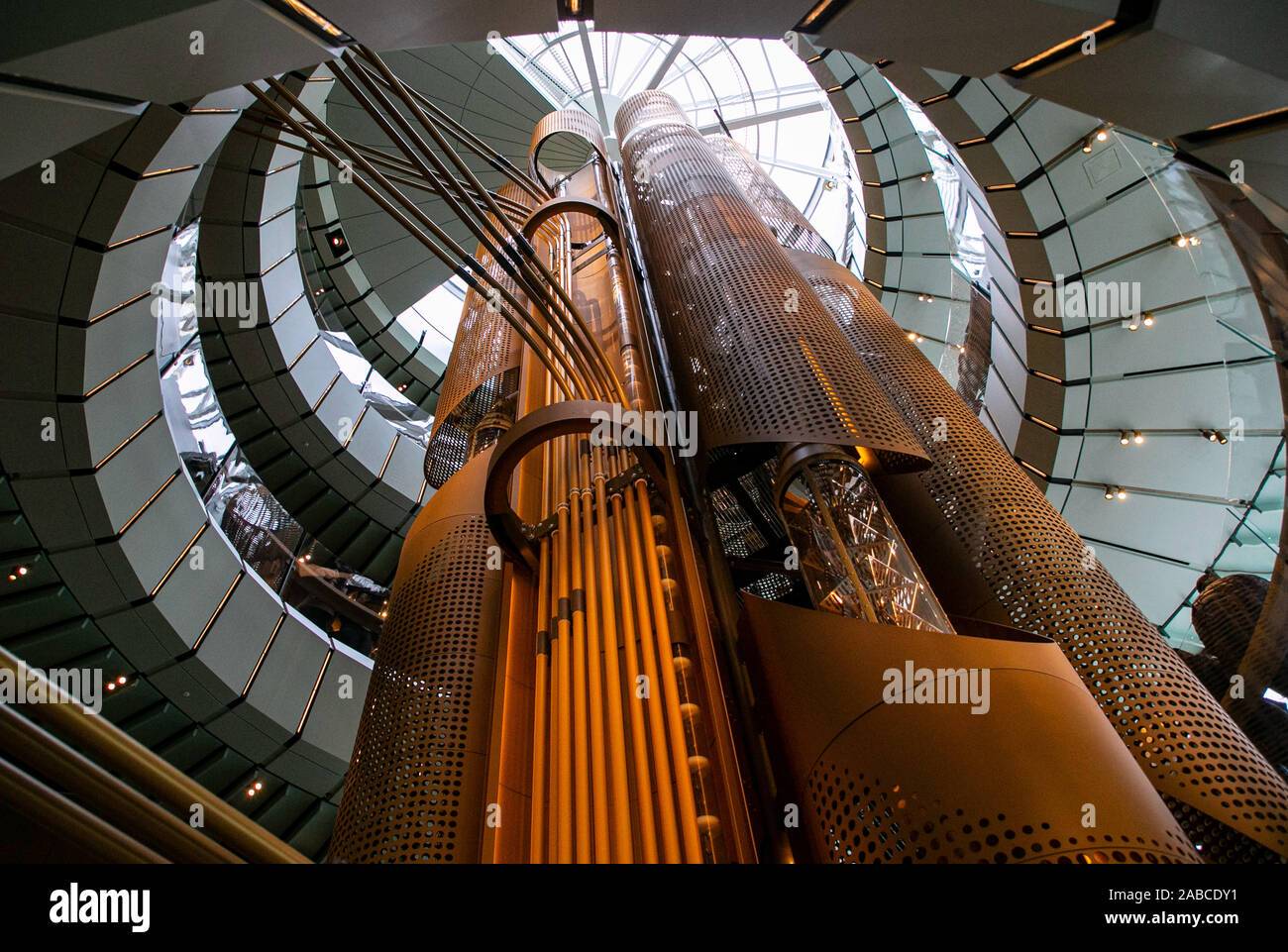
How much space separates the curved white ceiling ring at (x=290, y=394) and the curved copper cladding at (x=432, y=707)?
1078cm

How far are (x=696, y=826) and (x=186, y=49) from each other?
11.7ft

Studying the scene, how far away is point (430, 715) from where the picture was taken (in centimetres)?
425

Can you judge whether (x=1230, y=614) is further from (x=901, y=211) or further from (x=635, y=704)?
(x=901, y=211)

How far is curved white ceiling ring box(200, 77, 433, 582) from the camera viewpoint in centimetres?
1303

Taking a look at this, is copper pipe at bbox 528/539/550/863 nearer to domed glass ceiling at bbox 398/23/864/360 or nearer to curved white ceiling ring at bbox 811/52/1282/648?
curved white ceiling ring at bbox 811/52/1282/648

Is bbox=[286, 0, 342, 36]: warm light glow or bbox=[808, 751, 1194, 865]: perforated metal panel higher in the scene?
bbox=[286, 0, 342, 36]: warm light glow

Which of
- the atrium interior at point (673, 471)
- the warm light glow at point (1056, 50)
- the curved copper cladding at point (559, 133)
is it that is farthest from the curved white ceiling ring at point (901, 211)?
the warm light glow at point (1056, 50)

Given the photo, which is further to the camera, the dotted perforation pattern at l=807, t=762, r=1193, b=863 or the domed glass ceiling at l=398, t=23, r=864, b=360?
the domed glass ceiling at l=398, t=23, r=864, b=360

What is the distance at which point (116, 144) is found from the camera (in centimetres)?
768

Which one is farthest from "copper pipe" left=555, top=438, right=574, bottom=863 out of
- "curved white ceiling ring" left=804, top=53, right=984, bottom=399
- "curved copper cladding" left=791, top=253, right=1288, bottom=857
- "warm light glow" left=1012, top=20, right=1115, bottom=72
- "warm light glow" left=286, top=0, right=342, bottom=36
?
"curved white ceiling ring" left=804, top=53, right=984, bottom=399

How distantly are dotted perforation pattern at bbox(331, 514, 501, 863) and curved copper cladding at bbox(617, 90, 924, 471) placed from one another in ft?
7.15

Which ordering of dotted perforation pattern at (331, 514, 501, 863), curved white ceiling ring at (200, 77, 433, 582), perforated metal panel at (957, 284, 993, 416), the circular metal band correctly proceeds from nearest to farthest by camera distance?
dotted perforation pattern at (331, 514, 501, 863), the circular metal band, curved white ceiling ring at (200, 77, 433, 582), perforated metal panel at (957, 284, 993, 416)

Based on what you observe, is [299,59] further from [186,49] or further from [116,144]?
[116,144]

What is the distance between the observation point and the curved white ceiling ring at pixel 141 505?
808 centimetres
